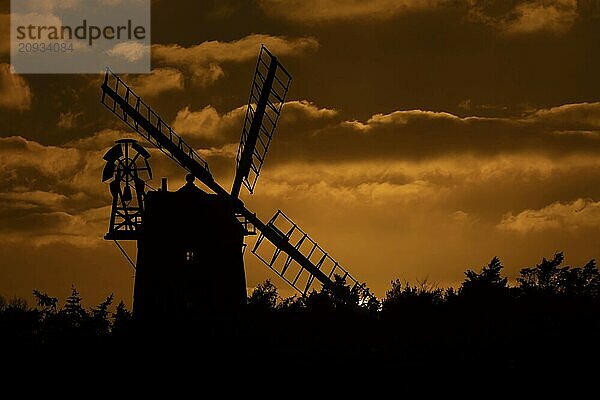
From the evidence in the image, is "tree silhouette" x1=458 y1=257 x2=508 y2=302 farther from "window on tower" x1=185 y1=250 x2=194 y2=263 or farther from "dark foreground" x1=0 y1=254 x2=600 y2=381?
"window on tower" x1=185 y1=250 x2=194 y2=263

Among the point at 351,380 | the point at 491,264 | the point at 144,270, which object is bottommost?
the point at 351,380

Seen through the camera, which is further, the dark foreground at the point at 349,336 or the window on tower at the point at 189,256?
the window on tower at the point at 189,256

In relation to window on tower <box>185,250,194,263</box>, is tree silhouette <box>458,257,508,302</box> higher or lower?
lower

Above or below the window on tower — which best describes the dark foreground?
below

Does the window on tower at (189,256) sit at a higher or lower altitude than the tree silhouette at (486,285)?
higher

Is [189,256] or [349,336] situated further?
[189,256]

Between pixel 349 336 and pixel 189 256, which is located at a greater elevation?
pixel 189 256

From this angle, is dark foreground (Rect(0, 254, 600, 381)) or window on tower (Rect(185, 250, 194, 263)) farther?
window on tower (Rect(185, 250, 194, 263))

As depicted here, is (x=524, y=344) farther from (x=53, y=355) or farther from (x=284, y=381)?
(x=53, y=355)

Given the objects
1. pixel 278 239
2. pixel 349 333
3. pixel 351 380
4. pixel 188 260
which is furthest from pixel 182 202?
pixel 351 380

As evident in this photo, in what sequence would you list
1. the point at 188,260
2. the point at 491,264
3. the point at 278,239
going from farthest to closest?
the point at 278,239
the point at 188,260
the point at 491,264

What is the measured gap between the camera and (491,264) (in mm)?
39375

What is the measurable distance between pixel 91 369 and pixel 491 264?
1401 centimetres

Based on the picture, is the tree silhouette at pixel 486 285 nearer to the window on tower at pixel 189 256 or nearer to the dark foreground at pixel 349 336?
the dark foreground at pixel 349 336
